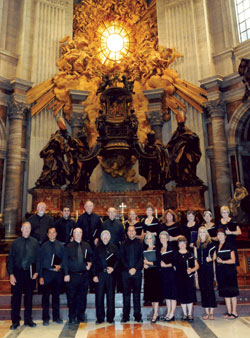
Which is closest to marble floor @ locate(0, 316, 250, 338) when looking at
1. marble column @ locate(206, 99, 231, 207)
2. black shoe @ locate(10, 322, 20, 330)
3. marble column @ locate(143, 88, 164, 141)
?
black shoe @ locate(10, 322, 20, 330)

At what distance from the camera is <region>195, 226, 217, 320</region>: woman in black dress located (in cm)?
490

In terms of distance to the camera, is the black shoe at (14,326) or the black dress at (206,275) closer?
the black shoe at (14,326)

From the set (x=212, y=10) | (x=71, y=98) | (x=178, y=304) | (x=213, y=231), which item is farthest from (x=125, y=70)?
(x=178, y=304)

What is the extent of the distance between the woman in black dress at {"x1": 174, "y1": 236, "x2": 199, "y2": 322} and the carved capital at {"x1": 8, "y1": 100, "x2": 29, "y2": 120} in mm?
9236

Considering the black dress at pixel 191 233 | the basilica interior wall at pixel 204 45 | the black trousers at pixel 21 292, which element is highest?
the basilica interior wall at pixel 204 45

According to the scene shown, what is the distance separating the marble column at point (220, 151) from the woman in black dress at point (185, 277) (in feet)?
22.5

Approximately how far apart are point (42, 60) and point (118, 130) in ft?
17.7

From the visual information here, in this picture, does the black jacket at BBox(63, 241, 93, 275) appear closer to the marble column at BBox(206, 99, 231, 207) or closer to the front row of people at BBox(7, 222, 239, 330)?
the front row of people at BBox(7, 222, 239, 330)

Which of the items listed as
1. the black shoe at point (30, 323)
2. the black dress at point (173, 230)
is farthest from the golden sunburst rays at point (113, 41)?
the black shoe at point (30, 323)

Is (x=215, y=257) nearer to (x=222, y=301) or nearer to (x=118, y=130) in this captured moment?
(x=222, y=301)

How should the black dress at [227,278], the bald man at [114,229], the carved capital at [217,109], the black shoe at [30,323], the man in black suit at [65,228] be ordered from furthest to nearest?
the carved capital at [217,109] → the man in black suit at [65,228] → the bald man at [114,229] → the black dress at [227,278] → the black shoe at [30,323]

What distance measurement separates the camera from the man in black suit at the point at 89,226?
5.80 m

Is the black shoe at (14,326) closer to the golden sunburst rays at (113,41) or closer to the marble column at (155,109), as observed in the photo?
the marble column at (155,109)

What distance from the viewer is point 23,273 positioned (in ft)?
15.6
